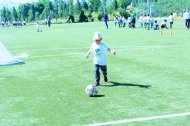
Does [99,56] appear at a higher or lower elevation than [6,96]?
higher

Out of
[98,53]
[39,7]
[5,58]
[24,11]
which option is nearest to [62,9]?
[39,7]

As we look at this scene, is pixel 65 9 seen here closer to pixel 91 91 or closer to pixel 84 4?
pixel 84 4

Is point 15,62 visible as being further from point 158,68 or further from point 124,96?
point 124,96

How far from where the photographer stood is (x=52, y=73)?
1384cm

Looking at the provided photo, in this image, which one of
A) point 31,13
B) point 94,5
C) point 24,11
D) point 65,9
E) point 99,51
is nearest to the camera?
point 99,51

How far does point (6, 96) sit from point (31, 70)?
4.59 metres

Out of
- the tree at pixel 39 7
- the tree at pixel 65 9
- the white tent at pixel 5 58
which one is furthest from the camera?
the tree at pixel 39 7

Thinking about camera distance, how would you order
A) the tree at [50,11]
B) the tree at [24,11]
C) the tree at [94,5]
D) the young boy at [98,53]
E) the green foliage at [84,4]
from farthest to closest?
the tree at [24,11], the green foliage at [84,4], the tree at [94,5], the tree at [50,11], the young boy at [98,53]

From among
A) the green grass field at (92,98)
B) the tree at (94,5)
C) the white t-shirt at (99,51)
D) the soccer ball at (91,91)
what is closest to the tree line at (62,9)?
the tree at (94,5)

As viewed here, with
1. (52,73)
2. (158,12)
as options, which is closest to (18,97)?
(52,73)

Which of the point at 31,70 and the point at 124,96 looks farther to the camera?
the point at 31,70

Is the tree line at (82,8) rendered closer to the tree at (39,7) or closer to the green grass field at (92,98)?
the tree at (39,7)

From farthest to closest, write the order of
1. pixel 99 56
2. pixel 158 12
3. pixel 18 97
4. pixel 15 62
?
pixel 158 12 < pixel 15 62 < pixel 99 56 < pixel 18 97

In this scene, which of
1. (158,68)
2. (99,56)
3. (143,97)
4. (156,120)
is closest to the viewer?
(156,120)
